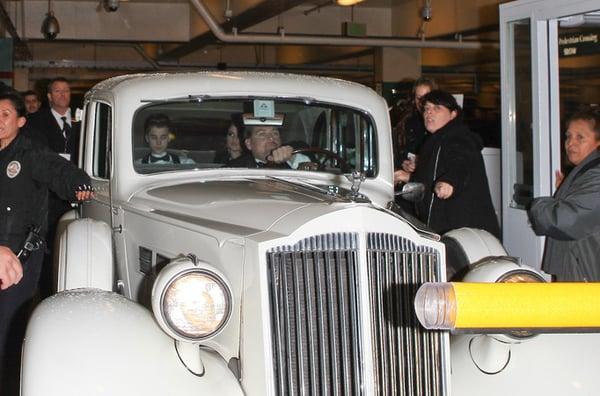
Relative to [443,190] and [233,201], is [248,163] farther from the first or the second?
[443,190]

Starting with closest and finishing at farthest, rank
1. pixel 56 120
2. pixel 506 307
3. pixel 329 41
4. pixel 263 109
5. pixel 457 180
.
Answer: pixel 506 307 < pixel 263 109 < pixel 457 180 < pixel 56 120 < pixel 329 41

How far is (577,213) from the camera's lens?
5031mm

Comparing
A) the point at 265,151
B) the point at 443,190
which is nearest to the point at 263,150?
the point at 265,151

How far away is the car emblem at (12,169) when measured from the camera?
5.06 meters

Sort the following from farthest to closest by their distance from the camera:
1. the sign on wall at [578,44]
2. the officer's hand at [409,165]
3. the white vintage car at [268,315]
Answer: the officer's hand at [409,165]
the sign on wall at [578,44]
the white vintage car at [268,315]

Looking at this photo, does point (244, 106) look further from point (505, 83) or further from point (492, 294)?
point (492, 294)

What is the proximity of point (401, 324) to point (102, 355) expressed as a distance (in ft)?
3.42

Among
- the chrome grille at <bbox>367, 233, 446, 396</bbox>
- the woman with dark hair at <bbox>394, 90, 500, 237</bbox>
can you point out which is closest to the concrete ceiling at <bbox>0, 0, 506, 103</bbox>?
the woman with dark hair at <bbox>394, 90, 500, 237</bbox>

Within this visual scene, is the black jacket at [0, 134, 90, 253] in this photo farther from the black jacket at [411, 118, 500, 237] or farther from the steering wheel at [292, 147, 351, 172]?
the black jacket at [411, 118, 500, 237]

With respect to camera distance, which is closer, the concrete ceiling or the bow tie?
the bow tie

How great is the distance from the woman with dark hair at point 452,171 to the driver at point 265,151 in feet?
4.32

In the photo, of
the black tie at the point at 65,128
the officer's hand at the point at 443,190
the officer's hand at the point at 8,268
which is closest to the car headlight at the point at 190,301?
the officer's hand at the point at 8,268

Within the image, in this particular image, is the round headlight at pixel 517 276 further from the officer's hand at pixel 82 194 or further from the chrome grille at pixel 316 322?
the officer's hand at pixel 82 194

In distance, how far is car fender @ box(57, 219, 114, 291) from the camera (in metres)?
4.29
